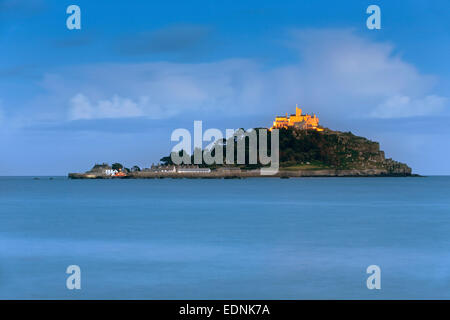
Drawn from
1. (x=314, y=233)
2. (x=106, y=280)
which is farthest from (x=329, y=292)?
(x=314, y=233)

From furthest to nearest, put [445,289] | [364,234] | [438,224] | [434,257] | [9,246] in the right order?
[438,224]
[364,234]
[9,246]
[434,257]
[445,289]

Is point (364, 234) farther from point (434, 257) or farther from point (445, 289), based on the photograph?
point (445, 289)

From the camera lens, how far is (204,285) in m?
19.1

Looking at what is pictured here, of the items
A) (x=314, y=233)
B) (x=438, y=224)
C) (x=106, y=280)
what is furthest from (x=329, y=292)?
(x=438, y=224)

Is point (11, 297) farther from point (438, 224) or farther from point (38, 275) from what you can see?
point (438, 224)

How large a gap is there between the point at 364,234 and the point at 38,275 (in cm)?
2060

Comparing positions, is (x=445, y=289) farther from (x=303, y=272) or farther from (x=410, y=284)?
(x=303, y=272)

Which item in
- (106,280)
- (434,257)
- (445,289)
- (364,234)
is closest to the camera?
(445,289)

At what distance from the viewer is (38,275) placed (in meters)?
20.5

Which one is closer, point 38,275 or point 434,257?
point 38,275

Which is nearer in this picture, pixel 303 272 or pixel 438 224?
pixel 303 272

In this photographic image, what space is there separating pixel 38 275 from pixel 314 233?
1902 centimetres
